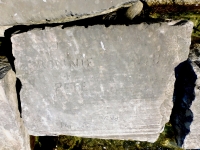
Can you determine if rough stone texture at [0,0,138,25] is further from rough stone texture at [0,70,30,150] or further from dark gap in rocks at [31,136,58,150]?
dark gap in rocks at [31,136,58,150]

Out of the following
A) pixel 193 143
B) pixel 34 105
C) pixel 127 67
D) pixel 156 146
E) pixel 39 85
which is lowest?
pixel 156 146

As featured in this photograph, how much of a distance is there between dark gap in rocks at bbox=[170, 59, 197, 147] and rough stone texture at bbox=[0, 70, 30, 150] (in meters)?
0.95

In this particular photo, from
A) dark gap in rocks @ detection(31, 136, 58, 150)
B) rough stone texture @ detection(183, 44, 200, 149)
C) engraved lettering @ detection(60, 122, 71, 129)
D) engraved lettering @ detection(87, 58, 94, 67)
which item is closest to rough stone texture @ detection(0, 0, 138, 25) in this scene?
engraved lettering @ detection(87, 58, 94, 67)

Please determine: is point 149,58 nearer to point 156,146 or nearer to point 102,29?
point 102,29

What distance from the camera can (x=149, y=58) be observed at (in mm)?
1509

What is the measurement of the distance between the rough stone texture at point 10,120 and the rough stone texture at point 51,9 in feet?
1.20

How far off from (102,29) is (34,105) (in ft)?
2.05

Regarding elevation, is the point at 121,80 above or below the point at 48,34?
below

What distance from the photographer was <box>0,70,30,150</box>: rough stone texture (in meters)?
1.65

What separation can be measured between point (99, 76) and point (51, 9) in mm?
436

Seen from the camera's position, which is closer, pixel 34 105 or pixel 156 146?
pixel 34 105

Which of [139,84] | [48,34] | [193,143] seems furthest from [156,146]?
[48,34]

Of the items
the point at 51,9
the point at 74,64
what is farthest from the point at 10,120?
the point at 51,9

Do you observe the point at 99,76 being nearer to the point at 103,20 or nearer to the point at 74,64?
the point at 74,64
